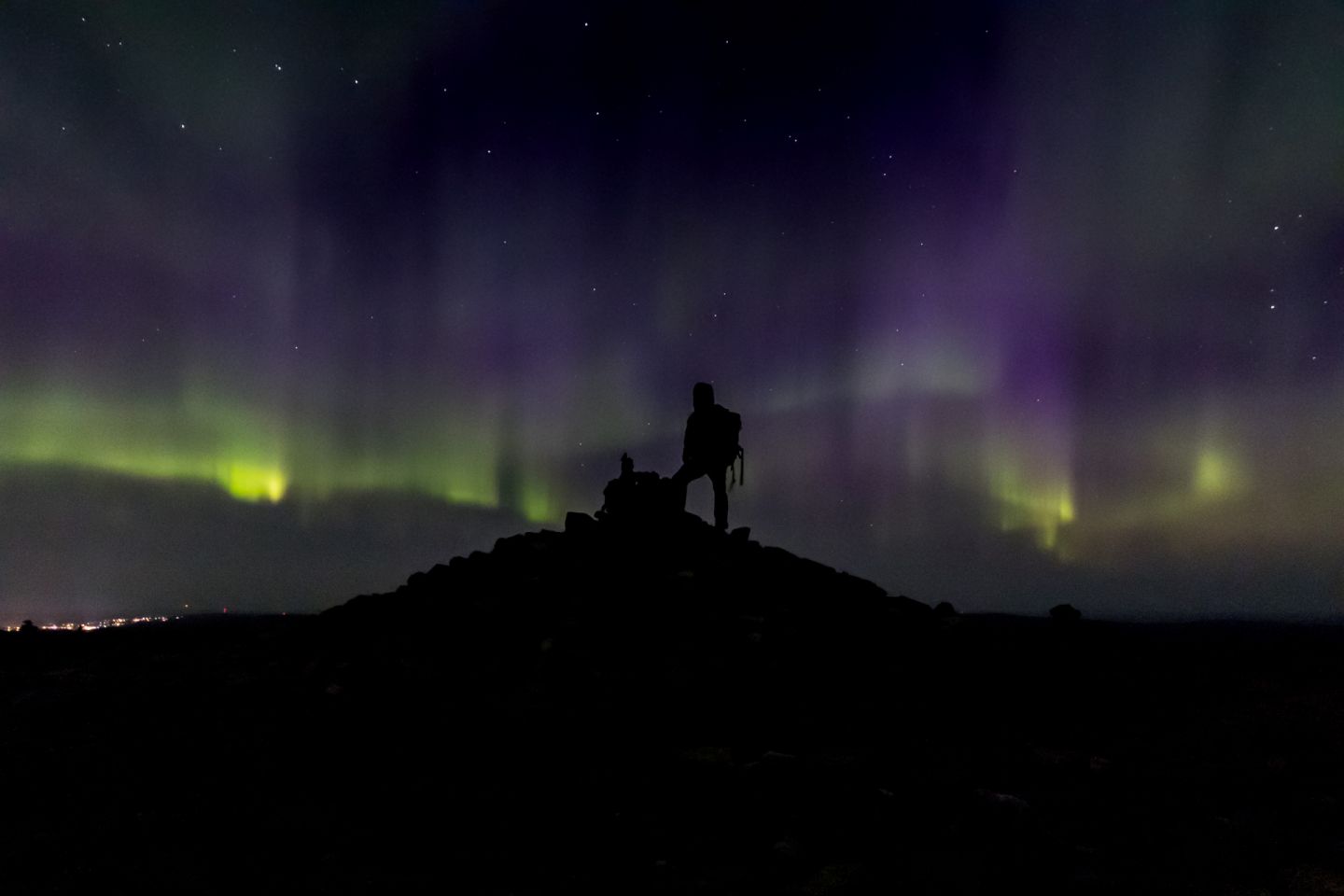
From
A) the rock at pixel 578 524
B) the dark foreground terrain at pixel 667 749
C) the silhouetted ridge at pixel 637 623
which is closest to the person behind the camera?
the dark foreground terrain at pixel 667 749

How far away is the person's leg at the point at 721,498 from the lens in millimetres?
17453

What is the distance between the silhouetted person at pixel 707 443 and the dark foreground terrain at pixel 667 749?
2423mm

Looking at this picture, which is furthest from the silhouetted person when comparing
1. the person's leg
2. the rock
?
the rock

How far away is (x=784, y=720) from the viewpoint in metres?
9.90

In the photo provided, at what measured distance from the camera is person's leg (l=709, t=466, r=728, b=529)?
687 inches

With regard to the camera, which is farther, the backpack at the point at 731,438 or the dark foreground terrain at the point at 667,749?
the backpack at the point at 731,438

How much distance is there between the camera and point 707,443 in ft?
56.2

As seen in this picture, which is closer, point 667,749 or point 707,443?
point 667,749

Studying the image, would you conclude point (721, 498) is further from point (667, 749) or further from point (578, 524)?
point (667, 749)

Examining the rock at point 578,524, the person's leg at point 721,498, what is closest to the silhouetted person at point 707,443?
the person's leg at point 721,498

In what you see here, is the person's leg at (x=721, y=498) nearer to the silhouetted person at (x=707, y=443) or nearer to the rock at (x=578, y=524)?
the silhouetted person at (x=707, y=443)

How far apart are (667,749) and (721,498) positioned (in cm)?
885

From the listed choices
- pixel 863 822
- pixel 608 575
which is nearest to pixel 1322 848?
pixel 863 822

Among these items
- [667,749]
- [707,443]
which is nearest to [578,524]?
[707,443]
